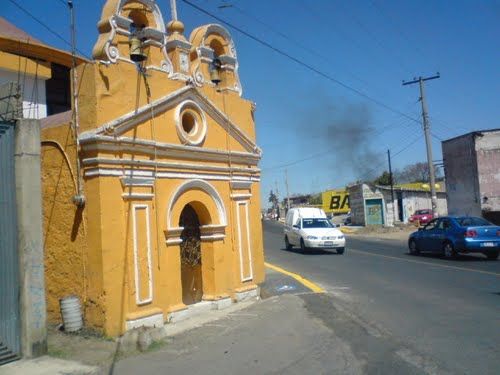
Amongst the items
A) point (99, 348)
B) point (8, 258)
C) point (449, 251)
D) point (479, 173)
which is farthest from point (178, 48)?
point (479, 173)

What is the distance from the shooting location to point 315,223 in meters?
24.2

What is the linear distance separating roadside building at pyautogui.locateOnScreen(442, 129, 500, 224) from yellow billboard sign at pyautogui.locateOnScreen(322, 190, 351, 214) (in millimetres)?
31538

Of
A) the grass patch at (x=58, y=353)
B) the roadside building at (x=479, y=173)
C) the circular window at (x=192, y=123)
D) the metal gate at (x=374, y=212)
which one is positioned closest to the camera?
the grass patch at (x=58, y=353)

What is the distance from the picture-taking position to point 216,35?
1271 cm

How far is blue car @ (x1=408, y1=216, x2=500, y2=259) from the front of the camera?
18.0 m

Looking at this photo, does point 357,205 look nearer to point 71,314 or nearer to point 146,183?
point 146,183

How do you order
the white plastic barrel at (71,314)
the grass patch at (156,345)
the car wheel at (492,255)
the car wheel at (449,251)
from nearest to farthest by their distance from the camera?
1. the grass patch at (156,345)
2. the white plastic barrel at (71,314)
3. the car wheel at (492,255)
4. the car wheel at (449,251)

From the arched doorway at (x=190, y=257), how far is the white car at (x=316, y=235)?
1161 cm

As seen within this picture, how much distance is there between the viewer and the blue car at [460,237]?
1798 centimetres

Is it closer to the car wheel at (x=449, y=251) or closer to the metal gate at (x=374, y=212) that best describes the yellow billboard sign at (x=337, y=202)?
the metal gate at (x=374, y=212)

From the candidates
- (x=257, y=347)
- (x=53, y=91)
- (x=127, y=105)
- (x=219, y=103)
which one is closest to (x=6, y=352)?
(x=257, y=347)

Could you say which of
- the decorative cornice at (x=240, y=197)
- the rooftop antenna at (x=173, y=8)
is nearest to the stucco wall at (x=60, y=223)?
the rooftop antenna at (x=173, y=8)

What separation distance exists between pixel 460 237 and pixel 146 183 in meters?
12.9

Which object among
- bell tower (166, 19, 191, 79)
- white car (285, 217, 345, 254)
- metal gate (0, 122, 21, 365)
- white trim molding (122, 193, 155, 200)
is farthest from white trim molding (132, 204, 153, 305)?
white car (285, 217, 345, 254)
